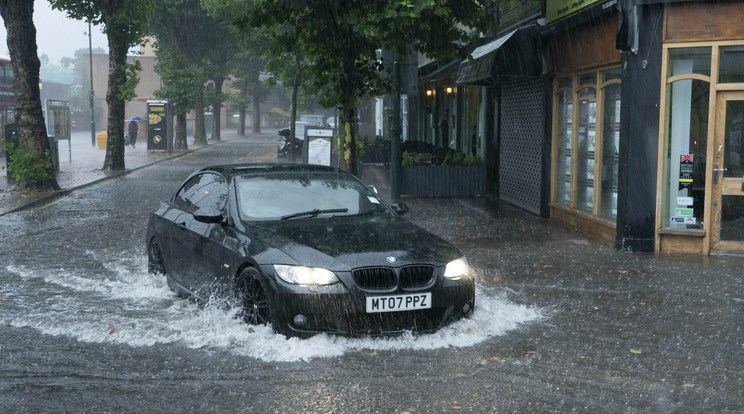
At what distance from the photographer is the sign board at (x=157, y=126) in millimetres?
40062

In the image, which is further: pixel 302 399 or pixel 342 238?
pixel 342 238

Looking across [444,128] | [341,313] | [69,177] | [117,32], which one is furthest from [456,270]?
[117,32]

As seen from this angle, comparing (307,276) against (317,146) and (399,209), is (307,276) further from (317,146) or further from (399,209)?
(317,146)

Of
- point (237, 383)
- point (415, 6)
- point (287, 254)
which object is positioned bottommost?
point (237, 383)

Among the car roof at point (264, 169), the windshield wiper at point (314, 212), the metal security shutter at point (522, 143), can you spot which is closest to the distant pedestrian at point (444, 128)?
the metal security shutter at point (522, 143)

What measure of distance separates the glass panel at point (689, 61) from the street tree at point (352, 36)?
3.20 m

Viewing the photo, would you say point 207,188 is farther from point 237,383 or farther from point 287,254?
point 237,383

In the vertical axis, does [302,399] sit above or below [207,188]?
below

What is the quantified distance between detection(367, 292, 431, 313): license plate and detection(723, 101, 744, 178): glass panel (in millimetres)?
6267

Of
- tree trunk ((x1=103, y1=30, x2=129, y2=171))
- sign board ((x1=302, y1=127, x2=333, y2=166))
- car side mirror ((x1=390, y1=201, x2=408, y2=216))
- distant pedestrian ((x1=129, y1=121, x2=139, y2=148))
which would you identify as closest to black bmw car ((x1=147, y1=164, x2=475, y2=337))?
car side mirror ((x1=390, y1=201, x2=408, y2=216))

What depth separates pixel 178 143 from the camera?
43.6 metres

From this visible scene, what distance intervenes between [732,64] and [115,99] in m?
20.0

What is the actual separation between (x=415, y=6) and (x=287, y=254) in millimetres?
6153

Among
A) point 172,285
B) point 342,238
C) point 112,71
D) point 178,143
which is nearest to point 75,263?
point 172,285
